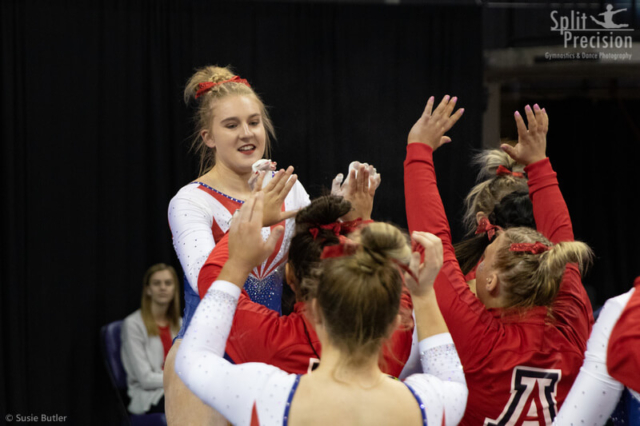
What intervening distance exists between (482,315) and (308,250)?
428mm

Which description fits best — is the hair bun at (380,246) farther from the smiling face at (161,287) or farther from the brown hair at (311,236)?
the smiling face at (161,287)

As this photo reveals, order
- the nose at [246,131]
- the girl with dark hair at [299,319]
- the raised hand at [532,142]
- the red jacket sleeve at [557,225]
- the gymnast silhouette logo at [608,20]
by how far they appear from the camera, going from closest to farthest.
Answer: the girl with dark hair at [299,319] → the red jacket sleeve at [557,225] → the raised hand at [532,142] → the nose at [246,131] → the gymnast silhouette logo at [608,20]

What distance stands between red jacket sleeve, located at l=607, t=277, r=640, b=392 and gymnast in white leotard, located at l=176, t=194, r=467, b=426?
0.88ft

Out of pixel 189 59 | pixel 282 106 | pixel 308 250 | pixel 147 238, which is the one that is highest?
pixel 189 59

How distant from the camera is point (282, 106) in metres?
4.41

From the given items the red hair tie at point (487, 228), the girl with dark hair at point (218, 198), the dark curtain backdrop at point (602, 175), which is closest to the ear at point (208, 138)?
the girl with dark hair at point (218, 198)

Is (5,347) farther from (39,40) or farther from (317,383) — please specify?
(317,383)

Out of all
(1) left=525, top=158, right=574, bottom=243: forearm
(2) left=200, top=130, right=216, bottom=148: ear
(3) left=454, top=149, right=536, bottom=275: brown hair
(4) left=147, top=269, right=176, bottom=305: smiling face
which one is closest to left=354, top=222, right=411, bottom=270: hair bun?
(1) left=525, top=158, right=574, bottom=243: forearm

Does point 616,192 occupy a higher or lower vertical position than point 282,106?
lower

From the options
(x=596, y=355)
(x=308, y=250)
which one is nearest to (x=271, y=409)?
(x=308, y=250)

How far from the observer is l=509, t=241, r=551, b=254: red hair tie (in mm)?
1707

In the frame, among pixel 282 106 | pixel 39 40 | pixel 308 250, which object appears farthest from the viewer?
pixel 282 106

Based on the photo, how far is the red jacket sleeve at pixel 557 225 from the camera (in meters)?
1.76

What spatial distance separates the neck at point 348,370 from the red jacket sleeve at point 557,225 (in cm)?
65
